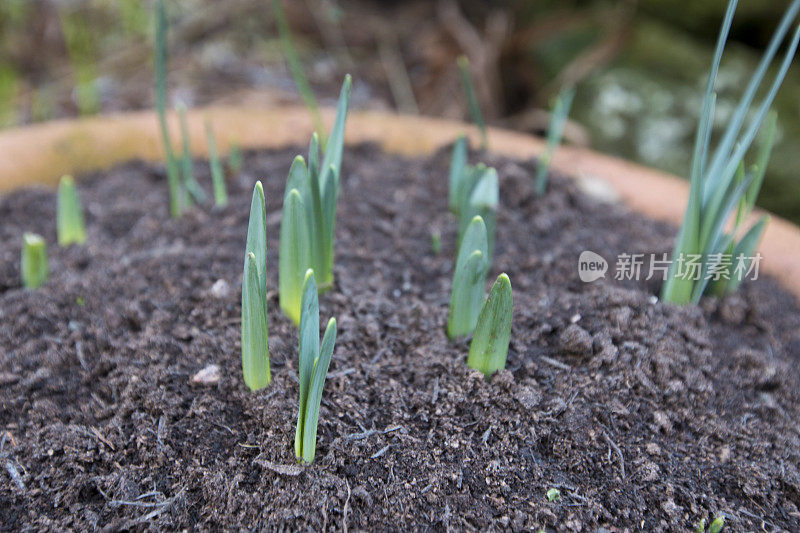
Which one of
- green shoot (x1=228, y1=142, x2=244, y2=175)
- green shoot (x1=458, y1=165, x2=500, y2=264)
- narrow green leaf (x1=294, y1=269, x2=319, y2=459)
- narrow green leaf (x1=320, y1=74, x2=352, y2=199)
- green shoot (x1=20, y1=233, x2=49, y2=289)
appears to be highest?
narrow green leaf (x1=320, y1=74, x2=352, y2=199)

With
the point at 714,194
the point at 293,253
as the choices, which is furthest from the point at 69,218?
the point at 714,194

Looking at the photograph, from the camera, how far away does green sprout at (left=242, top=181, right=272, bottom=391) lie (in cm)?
64

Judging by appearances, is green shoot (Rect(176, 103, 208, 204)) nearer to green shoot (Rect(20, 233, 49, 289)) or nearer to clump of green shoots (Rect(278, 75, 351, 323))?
green shoot (Rect(20, 233, 49, 289))

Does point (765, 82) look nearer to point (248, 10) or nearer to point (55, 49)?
point (248, 10)

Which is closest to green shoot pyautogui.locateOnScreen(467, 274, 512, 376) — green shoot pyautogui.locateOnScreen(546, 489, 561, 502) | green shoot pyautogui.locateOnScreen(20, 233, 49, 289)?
green shoot pyautogui.locateOnScreen(546, 489, 561, 502)

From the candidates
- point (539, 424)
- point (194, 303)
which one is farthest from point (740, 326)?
point (194, 303)

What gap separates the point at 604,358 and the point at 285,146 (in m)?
→ 0.98

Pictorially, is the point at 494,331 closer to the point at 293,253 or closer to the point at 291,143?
the point at 293,253

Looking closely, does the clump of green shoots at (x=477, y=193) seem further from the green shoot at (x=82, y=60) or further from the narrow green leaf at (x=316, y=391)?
the green shoot at (x=82, y=60)

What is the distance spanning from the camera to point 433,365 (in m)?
0.82

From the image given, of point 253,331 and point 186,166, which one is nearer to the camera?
point 253,331

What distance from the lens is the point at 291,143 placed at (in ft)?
4.99

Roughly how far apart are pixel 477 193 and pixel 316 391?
1.37 ft

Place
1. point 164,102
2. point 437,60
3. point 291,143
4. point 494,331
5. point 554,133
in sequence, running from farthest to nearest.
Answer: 1. point 437,60
2. point 291,143
3. point 554,133
4. point 164,102
5. point 494,331
